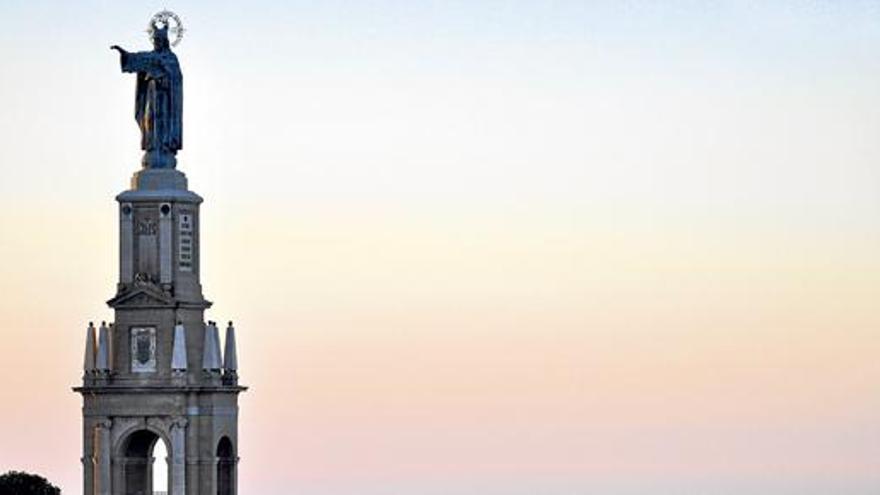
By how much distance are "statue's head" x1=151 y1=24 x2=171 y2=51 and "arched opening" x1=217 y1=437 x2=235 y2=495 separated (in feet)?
47.9

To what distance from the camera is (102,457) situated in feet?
456

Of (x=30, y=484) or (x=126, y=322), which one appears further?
(x=30, y=484)

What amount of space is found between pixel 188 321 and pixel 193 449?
4.69 metres

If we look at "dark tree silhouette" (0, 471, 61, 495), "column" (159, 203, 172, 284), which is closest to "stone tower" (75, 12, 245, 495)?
"column" (159, 203, 172, 284)

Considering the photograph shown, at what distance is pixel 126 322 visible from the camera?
139000mm

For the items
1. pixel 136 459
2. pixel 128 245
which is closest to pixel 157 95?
pixel 128 245

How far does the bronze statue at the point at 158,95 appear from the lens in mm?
139375

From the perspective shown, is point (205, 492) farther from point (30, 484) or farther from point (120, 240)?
point (30, 484)

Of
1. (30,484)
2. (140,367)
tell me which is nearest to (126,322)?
(140,367)

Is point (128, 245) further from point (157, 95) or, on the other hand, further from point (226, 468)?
point (226, 468)

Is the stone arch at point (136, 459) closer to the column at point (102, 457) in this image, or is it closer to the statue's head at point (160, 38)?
the column at point (102, 457)

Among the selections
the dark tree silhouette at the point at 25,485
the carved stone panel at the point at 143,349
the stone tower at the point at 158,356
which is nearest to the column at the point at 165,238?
the stone tower at the point at 158,356

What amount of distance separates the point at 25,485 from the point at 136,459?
27776 millimetres

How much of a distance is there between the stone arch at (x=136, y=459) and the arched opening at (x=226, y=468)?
2.11 metres
